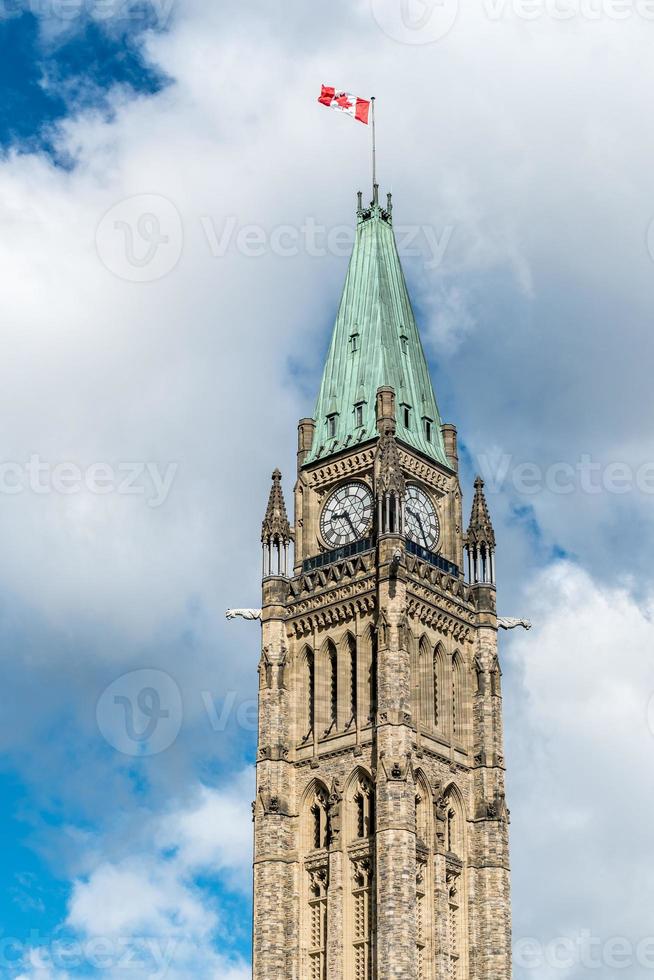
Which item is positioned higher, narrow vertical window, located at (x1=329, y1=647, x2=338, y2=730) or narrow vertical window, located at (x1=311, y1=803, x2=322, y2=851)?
narrow vertical window, located at (x1=329, y1=647, x2=338, y2=730)

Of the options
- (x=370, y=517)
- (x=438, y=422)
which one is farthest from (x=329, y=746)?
(x=438, y=422)

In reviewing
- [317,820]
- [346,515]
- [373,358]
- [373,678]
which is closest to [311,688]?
[373,678]

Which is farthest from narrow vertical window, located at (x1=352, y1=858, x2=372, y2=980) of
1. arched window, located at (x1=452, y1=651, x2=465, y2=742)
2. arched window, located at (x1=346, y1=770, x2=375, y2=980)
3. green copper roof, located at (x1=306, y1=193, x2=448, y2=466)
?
green copper roof, located at (x1=306, y1=193, x2=448, y2=466)

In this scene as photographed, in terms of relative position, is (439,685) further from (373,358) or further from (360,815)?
(373,358)

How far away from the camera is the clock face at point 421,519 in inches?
4117

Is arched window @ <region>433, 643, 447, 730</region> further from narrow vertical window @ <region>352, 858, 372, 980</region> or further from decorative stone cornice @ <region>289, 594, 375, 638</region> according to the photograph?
narrow vertical window @ <region>352, 858, 372, 980</region>

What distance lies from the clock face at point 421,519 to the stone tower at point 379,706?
14 centimetres

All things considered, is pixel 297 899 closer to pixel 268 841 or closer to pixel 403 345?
pixel 268 841

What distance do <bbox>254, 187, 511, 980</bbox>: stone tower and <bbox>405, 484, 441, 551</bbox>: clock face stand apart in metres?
0.14

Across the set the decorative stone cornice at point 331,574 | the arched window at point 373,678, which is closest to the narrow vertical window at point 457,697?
the arched window at point 373,678

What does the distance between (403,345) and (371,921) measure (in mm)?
32768

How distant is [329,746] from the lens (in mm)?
99000

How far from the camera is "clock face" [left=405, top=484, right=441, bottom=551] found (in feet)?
343

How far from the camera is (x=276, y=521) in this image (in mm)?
105375
